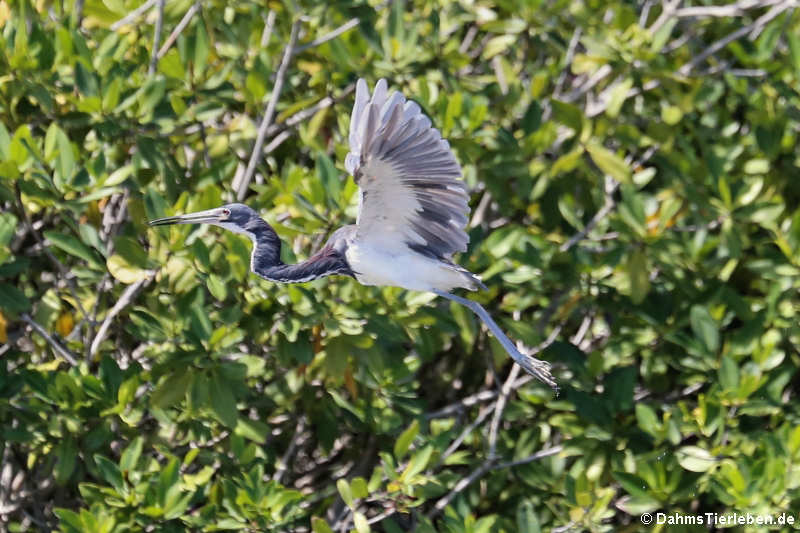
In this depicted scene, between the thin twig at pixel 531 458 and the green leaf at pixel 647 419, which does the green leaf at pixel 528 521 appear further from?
the green leaf at pixel 647 419

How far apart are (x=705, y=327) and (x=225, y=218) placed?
1.89m

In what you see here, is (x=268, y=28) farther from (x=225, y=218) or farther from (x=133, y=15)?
(x=225, y=218)

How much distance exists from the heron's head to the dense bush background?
0.10 meters

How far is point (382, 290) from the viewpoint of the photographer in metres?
4.58

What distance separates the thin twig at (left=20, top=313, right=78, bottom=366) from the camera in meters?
4.52

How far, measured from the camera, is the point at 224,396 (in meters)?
4.35

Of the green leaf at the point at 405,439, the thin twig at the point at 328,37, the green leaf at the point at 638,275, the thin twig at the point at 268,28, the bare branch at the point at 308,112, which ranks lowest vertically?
the green leaf at the point at 405,439

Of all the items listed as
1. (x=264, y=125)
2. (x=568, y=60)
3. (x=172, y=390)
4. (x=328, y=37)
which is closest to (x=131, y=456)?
(x=172, y=390)

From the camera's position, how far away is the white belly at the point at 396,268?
158 inches

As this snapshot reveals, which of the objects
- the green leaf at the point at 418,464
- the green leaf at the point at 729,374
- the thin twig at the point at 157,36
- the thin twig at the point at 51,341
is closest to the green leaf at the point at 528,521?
the green leaf at the point at 418,464

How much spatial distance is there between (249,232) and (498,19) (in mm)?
2136

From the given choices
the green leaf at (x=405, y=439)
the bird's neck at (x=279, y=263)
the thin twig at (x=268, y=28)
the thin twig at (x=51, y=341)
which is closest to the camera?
the bird's neck at (x=279, y=263)

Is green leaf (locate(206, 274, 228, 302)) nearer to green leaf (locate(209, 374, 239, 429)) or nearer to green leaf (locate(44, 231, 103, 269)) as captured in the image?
green leaf (locate(209, 374, 239, 429))

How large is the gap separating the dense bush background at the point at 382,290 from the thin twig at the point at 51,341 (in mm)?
18
